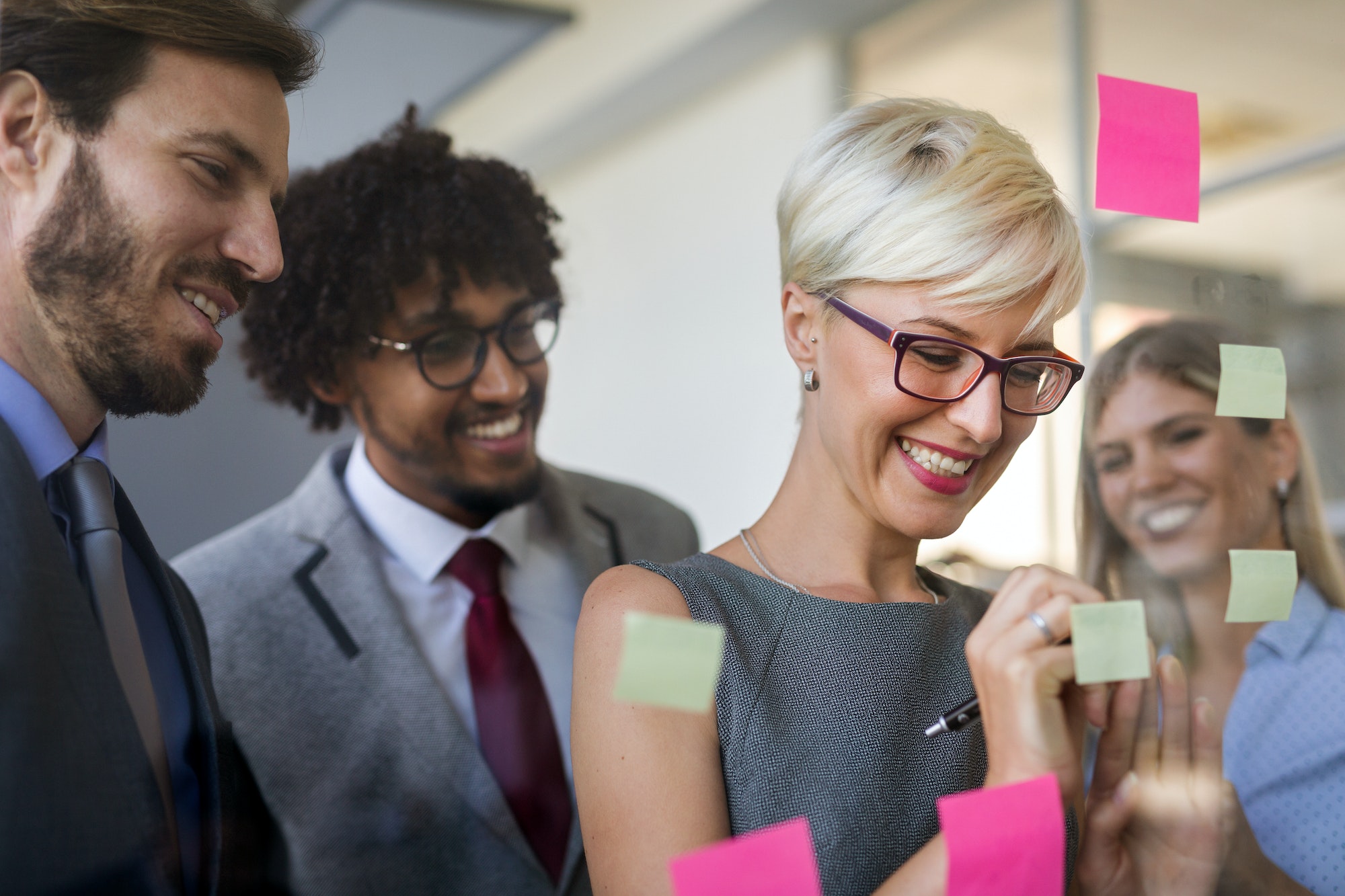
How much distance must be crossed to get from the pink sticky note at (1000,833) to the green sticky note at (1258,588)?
0.56 meters

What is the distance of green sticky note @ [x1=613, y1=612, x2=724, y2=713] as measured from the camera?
84cm

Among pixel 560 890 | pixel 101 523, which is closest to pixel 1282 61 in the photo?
pixel 560 890

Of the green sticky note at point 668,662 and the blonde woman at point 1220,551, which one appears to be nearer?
the green sticky note at point 668,662

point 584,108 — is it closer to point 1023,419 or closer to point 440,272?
point 440,272

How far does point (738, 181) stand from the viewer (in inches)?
78.9

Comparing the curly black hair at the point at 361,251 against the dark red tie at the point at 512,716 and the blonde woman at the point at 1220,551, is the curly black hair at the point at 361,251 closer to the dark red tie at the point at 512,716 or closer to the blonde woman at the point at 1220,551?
the dark red tie at the point at 512,716

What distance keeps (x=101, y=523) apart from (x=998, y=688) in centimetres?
73

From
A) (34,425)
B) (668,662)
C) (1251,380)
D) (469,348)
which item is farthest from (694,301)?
(34,425)

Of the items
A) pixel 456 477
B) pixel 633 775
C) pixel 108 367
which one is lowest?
pixel 633 775

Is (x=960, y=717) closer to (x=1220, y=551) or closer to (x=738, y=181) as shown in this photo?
(x=1220, y=551)

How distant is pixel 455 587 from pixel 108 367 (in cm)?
Result: 58

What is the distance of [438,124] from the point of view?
137 centimetres

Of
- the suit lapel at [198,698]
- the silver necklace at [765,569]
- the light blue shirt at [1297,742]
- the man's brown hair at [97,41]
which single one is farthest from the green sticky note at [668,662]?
the light blue shirt at [1297,742]

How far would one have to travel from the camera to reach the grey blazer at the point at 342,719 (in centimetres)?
113
